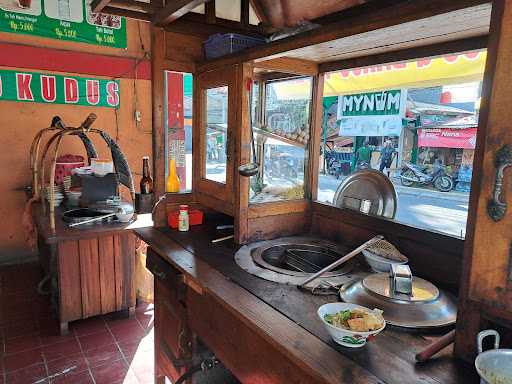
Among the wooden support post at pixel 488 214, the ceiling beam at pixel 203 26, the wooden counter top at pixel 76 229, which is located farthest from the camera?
the wooden counter top at pixel 76 229

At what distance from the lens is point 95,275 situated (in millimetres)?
3146

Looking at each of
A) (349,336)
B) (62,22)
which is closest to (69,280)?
(349,336)

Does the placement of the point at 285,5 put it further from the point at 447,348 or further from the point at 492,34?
the point at 447,348

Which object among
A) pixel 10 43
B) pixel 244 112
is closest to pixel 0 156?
pixel 10 43

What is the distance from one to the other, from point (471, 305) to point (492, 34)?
713 millimetres

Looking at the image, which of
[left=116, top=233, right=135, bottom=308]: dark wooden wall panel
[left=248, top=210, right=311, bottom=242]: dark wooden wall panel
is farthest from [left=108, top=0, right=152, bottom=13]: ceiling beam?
[left=116, top=233, right=135, bottom=308]: dark wooden wall panel

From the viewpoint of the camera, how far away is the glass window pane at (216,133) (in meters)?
2.16

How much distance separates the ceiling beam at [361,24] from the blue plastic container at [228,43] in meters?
0.13

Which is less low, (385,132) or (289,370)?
(385,132)

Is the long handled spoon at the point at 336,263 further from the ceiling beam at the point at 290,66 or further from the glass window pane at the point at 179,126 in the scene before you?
the glass window pane at the point at 179,126

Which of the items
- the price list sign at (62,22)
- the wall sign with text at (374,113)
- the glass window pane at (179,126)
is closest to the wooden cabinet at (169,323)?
the glass window pane at (179,126)

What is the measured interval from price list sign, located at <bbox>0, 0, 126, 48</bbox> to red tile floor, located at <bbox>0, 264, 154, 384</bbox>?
9.59 ft

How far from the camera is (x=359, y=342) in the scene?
3.62ft

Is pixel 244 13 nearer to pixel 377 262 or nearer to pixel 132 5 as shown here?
pixel 132 5
